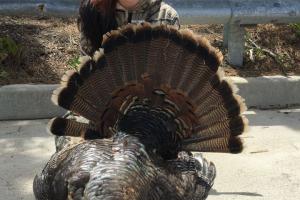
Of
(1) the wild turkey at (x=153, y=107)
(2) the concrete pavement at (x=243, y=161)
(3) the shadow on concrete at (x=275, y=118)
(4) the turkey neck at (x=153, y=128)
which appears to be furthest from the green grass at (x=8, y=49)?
(4) the turkey neck at (x=153, y=128)

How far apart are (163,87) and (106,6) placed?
0.83 meters

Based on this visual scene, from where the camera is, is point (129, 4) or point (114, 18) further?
point (114, 18)

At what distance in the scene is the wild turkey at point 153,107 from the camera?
2.60 metres

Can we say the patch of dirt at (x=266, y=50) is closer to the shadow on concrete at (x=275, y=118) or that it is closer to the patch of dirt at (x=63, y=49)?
the patch of dirt at (x=63, y=49)

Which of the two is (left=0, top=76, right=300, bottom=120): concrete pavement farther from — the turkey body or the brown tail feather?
the turkey body

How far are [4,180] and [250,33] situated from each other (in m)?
3.68

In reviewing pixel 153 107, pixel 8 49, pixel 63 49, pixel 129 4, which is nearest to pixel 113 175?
pixel 153 107

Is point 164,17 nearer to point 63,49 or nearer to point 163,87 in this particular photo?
point 163,87

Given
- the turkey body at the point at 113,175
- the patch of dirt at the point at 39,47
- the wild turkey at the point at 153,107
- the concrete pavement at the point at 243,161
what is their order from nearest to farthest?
the turkey body at the point at 113,175 < the wild turkey at the point at 153,107 < the concrete pavement at the point at 243,161 < the patch of dirt at the point at 39,47

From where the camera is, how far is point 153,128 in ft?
9.20

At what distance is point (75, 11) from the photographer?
5.61 m

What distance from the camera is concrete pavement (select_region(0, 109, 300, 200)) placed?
159 inches

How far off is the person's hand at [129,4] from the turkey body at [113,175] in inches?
38.4

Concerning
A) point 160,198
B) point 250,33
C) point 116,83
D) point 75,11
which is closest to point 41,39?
point 75,11
